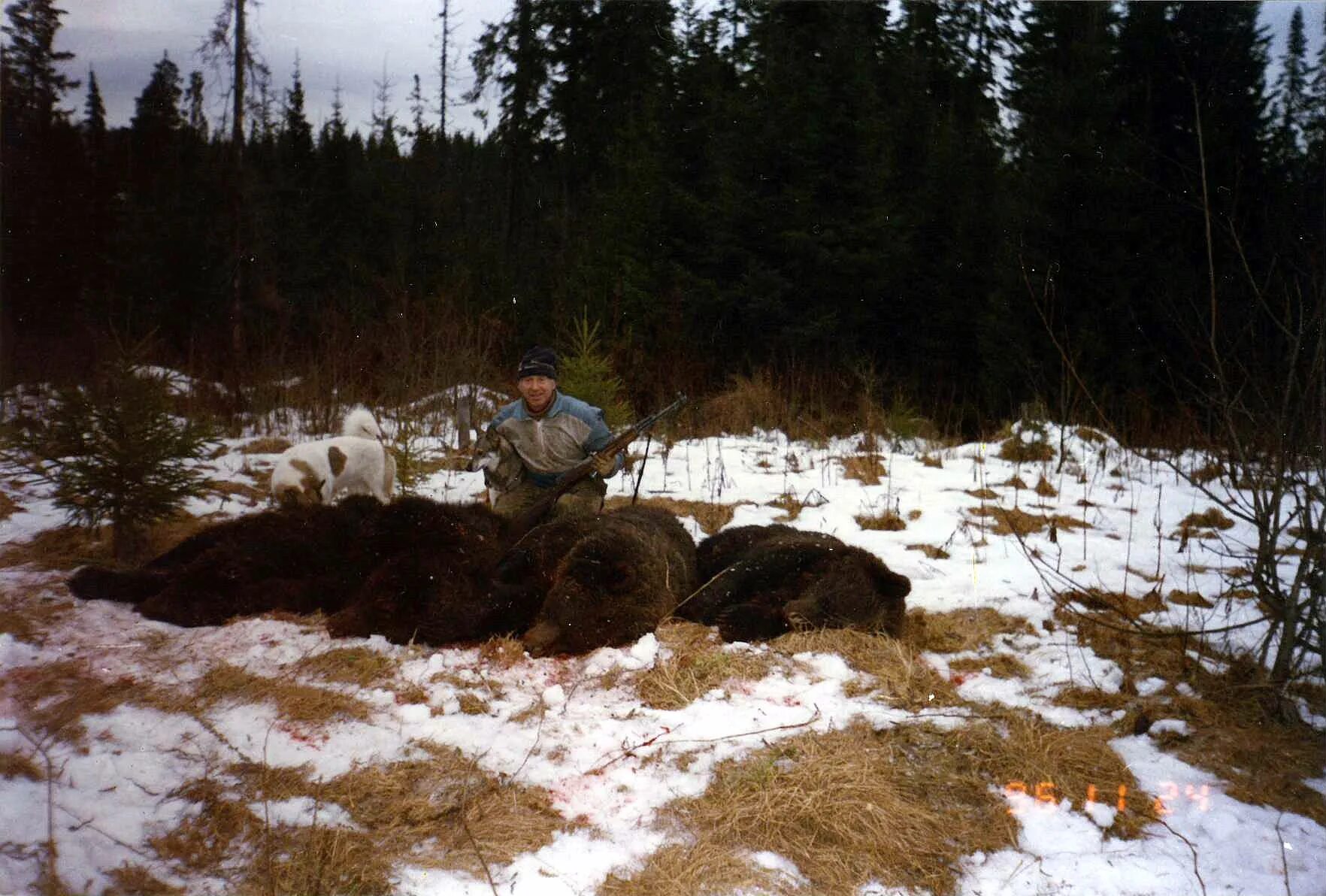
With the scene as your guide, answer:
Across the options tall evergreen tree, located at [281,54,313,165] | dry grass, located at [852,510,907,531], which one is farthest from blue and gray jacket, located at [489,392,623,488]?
tall evergreen tree, located at [281,54,313,165]

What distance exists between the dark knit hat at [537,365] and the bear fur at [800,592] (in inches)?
75.1

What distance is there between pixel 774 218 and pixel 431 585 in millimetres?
10739

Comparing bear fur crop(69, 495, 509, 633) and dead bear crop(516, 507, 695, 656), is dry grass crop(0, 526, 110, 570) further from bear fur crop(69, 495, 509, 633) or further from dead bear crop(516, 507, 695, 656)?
dead bear crop(516, 507, 695, 656)

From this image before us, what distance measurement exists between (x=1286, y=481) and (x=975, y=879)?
1.97 metres

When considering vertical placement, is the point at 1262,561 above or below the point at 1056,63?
below

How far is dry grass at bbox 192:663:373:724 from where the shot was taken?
113 inches

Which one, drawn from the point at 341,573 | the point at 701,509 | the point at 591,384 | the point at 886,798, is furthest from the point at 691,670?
the point at 591,384

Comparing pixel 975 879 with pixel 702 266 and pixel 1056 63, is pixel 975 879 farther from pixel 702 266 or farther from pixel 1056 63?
pixel 1056 63

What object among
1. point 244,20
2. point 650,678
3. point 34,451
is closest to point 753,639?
point 650,678

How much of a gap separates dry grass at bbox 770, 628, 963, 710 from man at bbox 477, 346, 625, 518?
6.78 ft

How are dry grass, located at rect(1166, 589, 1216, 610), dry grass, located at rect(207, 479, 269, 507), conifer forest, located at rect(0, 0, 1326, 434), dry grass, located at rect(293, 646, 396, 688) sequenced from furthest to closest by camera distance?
conifer forest, located at rect(0, 0, 1326, 434), dry grass, located at rect(207, 479, 269, 507), dry grass, located at rect(1166, 589, 1216, 610), dry grass, located at rect(293, 646, 396, 688)

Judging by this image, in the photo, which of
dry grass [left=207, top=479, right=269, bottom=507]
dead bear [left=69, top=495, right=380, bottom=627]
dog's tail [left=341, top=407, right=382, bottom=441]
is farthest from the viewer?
dog's tail [left=341, top=407, right=382, bottom=441]

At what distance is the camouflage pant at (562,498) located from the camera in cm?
506

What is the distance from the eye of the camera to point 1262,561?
2977mm
